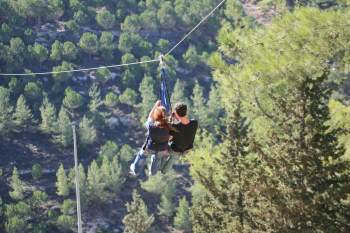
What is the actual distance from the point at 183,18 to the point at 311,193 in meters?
52.0

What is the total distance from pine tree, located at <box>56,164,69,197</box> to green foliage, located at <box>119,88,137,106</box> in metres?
11.4

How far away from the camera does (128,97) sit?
49625 mm

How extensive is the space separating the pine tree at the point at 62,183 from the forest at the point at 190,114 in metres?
0.09

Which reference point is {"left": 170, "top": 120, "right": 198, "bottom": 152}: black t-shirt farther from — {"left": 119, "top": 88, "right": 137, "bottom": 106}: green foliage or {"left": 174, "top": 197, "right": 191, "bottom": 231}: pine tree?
{"left": 119, "top": 88, "right": 137, "bottom": 106}: green foliage

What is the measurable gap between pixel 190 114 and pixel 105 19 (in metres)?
16.0

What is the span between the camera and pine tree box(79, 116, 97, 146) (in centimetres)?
4547

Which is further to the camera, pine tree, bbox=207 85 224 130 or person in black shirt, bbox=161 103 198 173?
pine tree, bbox=207 85 224 130

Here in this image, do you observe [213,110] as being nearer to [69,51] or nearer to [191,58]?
[191,58]

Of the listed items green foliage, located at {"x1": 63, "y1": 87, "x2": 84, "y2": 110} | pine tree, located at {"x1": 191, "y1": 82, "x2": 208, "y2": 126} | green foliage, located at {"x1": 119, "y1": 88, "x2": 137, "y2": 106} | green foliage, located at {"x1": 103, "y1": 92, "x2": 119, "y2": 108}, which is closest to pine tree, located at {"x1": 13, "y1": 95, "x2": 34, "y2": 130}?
green foliage, located at {"x1": 63, "y1": 87, "x2": 84, "y2": 110}

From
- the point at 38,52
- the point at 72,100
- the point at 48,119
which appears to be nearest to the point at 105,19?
the point at 38,52

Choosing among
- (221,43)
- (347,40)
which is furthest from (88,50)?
(347,40)

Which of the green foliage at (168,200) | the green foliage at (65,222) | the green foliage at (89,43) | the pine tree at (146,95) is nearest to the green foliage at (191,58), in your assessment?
the pine tree at (146,95)

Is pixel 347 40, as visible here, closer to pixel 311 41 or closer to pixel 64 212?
pixel 311 41

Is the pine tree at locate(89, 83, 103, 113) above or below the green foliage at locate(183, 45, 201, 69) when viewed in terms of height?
below
